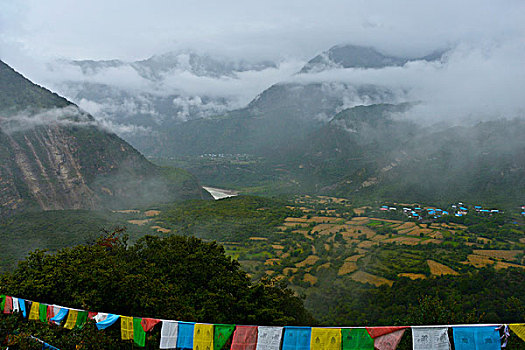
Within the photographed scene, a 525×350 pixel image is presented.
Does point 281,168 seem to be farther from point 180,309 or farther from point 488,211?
point 180,309

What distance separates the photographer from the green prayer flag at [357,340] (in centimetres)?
1190

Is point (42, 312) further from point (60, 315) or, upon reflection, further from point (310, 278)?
point (310, 278)

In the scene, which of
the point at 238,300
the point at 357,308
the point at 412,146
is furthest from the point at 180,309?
the point at 412,146

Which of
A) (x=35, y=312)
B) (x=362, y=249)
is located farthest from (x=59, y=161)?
(x=35, y=312)

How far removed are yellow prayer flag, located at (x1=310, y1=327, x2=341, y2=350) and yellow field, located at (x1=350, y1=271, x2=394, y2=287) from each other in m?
32.5

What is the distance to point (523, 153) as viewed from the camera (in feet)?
317

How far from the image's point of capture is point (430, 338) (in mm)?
11344

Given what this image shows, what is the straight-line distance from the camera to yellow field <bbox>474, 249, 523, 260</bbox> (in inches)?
1991

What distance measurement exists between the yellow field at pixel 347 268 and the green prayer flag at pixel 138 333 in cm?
3580

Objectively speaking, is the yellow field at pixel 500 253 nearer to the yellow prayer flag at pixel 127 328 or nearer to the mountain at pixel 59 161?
the yellow prayer flag at pixel 127 328

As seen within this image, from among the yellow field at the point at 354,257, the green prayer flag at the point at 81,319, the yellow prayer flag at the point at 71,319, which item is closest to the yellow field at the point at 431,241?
the yellow field at the point at 354,257

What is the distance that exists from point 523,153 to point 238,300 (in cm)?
→ 10643

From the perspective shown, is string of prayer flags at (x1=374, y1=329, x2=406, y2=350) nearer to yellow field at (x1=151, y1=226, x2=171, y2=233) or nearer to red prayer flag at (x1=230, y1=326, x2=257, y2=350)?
red prayer flag at (x1=230, y1=326, x2=257, y2=350)

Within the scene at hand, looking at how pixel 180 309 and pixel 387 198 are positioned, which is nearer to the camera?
pixel 180 309
